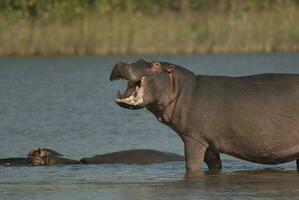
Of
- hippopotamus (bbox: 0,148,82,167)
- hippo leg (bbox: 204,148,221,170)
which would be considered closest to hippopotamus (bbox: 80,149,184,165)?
hippopotamus (bbox: 0,148,82,167)

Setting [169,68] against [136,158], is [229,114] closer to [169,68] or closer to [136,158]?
[169,68]

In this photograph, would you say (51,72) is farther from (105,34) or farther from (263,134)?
(263,134)

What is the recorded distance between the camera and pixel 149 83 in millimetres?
10242

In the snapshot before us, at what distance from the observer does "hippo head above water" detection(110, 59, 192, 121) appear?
33.0ft

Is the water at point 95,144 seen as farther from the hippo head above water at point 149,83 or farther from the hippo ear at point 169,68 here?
the hippo ear at point 169,68

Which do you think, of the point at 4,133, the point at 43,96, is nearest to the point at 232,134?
the point at 4,133

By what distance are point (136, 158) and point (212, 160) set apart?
1.25 meters

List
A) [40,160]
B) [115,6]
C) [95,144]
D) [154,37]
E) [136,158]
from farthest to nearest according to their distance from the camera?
[115,6], [154,37], [95,144], [136,158], [40,160]

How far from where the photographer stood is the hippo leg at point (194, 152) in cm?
1030

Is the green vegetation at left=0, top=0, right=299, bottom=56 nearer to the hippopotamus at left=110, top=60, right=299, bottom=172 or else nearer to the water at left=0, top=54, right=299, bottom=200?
the water at left=0, top=54, right=299, bottom=200

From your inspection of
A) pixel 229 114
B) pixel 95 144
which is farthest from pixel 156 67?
pixel 95 144

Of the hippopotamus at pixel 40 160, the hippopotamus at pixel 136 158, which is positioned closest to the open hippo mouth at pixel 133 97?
the hippopotamus at pixel 136 158

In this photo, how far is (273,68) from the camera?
88.3 feet

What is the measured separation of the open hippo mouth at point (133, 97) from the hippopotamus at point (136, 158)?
1601 millimetres
